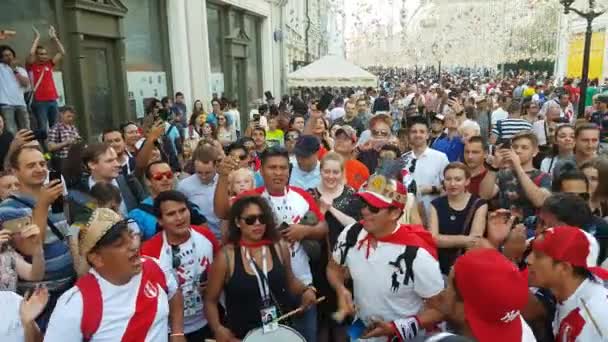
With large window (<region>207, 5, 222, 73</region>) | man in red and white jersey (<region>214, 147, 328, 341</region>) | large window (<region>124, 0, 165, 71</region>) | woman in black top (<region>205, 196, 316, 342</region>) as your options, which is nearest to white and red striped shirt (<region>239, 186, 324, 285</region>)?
man in red and white jersey (<region>214, 147, 328, 341</region>)

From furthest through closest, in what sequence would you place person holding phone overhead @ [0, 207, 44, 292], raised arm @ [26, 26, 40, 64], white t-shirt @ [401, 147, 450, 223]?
raised arm @ [26, 26, 40, 64] < white t-shirt @ [401, 147, 450, 223] < person holding phone overhead @ [0, 207, 44, 292]

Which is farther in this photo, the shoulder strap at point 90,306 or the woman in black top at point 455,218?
the woman in black top at point 455,218

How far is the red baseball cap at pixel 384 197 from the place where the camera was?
278 cm

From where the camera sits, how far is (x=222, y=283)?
298 cm

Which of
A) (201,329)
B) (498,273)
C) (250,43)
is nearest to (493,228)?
(498,273)

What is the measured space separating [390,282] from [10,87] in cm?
614

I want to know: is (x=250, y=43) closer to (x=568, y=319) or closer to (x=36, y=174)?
(x=36, y=174)

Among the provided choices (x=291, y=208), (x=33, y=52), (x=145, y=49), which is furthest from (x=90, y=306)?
(x=145, y=49)

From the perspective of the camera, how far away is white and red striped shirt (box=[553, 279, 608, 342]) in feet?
7.21

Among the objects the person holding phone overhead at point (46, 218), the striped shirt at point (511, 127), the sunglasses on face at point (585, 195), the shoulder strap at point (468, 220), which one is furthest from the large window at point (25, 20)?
the striped shirt at point (511, 127)

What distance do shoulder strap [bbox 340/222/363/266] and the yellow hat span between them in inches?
51.8

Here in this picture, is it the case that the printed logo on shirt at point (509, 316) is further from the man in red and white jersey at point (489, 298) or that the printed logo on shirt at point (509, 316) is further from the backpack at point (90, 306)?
the backpack at point (90, 306)

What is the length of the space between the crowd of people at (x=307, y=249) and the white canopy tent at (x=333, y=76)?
1015cm

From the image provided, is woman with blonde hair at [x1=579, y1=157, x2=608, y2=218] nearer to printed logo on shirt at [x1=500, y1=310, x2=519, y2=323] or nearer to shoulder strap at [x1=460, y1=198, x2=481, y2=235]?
shoulder strap at [x1=460, y1=198, x2=481, y2=235]
